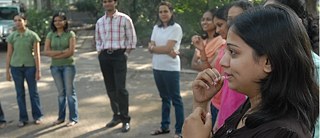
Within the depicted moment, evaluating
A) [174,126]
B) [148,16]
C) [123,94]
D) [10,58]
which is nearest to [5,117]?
[10,58]

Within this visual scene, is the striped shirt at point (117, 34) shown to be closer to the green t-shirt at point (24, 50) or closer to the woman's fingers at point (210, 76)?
the green t-shirt at point (24, 50)

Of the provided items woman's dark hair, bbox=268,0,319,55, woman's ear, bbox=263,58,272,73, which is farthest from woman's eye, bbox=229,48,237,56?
woman's dark hair, bbox=268,0,319,55

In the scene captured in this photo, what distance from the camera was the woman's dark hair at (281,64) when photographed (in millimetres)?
1420

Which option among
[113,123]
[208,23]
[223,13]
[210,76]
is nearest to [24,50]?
[113,123]

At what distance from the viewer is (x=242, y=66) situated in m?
1.50

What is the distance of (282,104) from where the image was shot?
144 centimetres

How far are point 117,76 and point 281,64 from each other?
4419 millimetres

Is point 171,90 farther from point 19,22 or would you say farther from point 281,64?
point 281,64

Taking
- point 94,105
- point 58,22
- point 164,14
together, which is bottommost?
point 94,105

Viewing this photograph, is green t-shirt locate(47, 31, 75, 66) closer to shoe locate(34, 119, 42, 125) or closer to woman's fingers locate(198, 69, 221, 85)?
shoe locate(34, 119, 42, 125)

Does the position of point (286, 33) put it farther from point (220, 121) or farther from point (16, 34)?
point (16, 34)

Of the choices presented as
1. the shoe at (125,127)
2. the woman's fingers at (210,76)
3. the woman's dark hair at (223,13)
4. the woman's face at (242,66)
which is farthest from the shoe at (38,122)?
the woman's face at (242,66)

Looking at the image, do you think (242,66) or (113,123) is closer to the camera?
(242,66)

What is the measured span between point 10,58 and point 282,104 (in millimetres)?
5355
